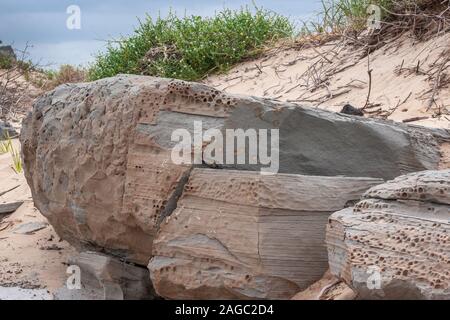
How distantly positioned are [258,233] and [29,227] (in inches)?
103

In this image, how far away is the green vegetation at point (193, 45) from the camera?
8.86 m

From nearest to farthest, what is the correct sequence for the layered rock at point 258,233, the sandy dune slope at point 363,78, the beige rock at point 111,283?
1. the layered rock at point 258,233
2. the beige rock at point 111,283
3. the sandy dune slope at point 363,78

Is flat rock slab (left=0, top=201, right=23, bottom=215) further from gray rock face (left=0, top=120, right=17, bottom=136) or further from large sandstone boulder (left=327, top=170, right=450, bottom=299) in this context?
large sandstone boulder (left=327, top=170, right=450, bottom=299)

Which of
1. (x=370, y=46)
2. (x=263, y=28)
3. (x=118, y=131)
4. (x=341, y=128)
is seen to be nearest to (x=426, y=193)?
(x=341, y=128)

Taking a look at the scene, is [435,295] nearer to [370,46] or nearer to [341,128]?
[341,128]

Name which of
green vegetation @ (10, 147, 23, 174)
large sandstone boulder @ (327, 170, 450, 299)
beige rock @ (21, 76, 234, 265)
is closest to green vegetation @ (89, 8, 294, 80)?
green vegetation @ (10, 147, 23, 174)

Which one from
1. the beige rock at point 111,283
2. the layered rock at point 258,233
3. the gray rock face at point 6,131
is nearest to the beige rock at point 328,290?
the layered rock at point 258,233

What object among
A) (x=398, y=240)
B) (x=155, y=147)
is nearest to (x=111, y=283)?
(x=155, y=147)

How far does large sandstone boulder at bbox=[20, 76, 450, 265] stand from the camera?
3.40 meters

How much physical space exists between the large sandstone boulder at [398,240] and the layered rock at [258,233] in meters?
0.32

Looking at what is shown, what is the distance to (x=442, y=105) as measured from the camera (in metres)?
5.41

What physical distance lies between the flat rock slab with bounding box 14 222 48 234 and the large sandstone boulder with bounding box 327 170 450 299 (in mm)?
2950

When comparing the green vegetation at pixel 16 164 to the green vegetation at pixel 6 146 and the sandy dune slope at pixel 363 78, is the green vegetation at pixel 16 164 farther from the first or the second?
the sandy dune slope at pixel 363 78

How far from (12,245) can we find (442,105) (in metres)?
3.17
